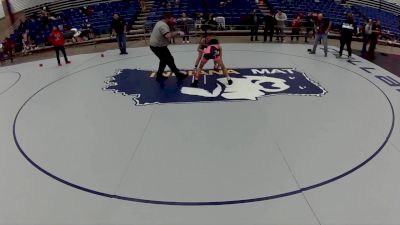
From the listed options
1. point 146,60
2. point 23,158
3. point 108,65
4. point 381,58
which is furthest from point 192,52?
point 23,158

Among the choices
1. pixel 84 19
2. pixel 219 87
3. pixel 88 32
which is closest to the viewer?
pixel 219 87

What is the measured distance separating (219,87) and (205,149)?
286 cm

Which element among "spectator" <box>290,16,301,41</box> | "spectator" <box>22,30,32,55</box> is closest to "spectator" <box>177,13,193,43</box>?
"spectator" <box>290,16,301,41</box>

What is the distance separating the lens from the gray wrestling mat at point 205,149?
3551 millimetres

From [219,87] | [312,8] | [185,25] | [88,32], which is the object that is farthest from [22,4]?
[219,87]

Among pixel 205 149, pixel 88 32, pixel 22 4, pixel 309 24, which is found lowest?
pixel 205 149

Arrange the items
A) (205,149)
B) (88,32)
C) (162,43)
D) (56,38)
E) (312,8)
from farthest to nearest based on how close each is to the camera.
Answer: (312,8)
(88,32)
(56,38)
(162,43)
(205,149)

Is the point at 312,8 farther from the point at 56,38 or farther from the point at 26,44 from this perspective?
the point at 26,44

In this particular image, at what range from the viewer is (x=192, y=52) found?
1098 cm

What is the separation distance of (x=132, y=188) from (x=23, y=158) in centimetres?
197

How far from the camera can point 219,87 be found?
7340mm

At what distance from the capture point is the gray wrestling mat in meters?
3.55

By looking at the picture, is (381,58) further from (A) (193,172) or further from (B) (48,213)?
(B) (48,213)

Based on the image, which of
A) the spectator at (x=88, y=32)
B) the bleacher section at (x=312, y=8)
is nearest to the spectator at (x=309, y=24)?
the bleacher section at (x=312, y=8)
